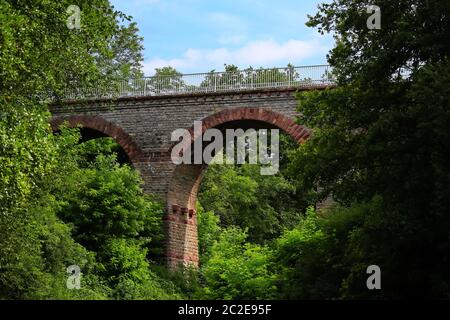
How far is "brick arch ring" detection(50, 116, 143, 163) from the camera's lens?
28781 millimetres

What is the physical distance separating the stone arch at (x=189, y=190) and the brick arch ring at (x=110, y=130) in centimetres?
179

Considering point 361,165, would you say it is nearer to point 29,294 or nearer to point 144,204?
point 29,294

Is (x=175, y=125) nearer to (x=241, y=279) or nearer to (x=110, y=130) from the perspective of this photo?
(x=110, y=130)

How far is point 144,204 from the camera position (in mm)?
25953

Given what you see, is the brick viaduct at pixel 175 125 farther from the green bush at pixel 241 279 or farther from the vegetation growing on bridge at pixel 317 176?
the green bush at pixel 241 279

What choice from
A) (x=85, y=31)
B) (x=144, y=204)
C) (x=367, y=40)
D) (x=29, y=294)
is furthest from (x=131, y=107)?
(x=367, y=40)

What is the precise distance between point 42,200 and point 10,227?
245 centimetres

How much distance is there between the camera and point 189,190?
28750mm

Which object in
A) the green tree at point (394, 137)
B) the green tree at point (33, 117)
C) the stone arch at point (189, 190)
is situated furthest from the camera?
the stone arch at point (189, 190)

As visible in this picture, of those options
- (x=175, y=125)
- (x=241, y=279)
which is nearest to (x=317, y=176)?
(x=241, y=279)

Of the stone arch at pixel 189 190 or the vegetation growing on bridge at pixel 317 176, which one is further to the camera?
the stone arch at pixel 189 190

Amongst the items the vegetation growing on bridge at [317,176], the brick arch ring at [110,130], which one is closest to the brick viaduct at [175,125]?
the brick arch ring at [110,130]

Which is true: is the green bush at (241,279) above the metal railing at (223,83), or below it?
below

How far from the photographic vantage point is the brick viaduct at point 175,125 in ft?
90.0
